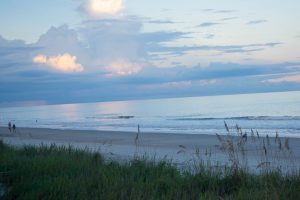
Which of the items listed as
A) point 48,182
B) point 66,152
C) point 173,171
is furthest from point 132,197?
point 66,152

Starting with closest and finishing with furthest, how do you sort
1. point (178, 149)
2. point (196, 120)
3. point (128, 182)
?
1. point (128, 182)
2. point (178, 149)
3. point (196, 120)

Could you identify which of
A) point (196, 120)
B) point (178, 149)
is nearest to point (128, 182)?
point (178, 149)

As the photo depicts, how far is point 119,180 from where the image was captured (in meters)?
6.93

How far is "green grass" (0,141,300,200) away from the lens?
20.3 feet

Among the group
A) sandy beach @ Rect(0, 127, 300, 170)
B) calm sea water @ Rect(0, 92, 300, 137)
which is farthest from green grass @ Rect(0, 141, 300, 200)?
calm sea water @ Rect(0, 92, 300, 137)

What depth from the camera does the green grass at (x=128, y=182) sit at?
6184 millimetres

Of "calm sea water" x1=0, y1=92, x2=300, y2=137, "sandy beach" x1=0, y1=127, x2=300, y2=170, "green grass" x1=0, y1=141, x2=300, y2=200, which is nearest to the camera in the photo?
"green grass" x1=0, y1=141, x2=300, y2=200

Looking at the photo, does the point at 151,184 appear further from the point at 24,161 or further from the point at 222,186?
the point at 24,161

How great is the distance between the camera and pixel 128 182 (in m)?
6.87

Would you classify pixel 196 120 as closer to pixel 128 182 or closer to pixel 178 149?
pixel 178 149

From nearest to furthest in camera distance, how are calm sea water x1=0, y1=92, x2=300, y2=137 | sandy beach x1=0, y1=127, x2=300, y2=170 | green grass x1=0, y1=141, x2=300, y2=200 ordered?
green grass x1=0, y1=141, x2=300, y2=200 < sandy beach x1=0, y1=127, x2=300, y2=170 < calm sea water x1=0, y1=92, x2=300, y2=137

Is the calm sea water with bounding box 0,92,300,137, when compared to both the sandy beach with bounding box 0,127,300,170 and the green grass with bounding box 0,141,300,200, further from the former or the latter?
the green grass with bounding box 0,141,300,200

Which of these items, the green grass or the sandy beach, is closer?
the green grass

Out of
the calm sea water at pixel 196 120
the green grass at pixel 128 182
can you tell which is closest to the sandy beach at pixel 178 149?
the green grass at pixel 128 182
